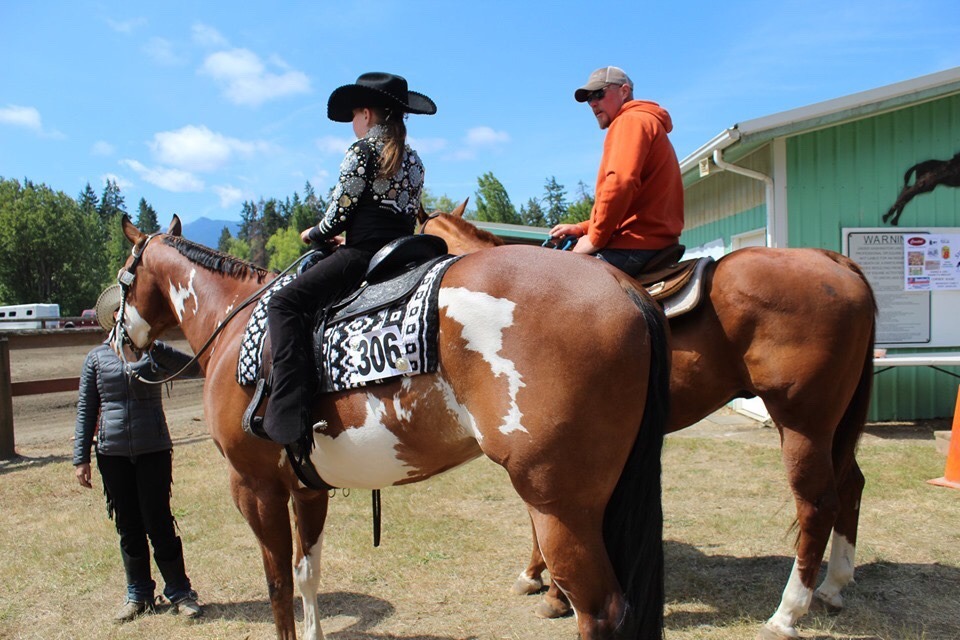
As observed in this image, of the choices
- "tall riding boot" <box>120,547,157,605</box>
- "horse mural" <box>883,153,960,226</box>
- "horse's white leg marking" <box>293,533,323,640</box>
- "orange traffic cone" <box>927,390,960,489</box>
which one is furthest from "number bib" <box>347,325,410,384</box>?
"horse mural" <box>883,153,960,226</box>

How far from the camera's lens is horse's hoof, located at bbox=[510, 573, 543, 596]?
4031mm

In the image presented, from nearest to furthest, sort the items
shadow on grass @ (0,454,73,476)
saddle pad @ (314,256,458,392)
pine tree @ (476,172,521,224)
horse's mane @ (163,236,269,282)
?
saddle pad @ (314,256,458,392)
horse's mane @ (163,236,269,282)
shadow on grass @ (0,454,73,476)
pine tree @ (476,172,521,224)

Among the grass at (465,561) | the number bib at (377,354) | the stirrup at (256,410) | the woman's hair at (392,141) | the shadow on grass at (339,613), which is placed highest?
the woman's hair at (392,141)

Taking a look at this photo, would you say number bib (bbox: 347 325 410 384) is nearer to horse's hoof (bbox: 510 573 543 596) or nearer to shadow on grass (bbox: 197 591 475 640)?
shadow on grass (bbox: 197 591 475 640)

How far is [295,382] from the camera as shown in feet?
8.46

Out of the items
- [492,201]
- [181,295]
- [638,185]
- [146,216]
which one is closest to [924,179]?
[638,185]

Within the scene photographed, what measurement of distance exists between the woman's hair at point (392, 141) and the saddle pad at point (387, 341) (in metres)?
0.48

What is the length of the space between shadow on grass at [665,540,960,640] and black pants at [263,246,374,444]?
95.6 inches

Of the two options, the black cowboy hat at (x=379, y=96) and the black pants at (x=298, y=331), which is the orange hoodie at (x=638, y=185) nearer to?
the black cowboy hat at (x=379, y=96)

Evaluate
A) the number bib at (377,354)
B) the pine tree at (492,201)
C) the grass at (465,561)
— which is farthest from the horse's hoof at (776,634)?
the pine tree at (492,201)

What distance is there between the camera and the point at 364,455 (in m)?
2.62

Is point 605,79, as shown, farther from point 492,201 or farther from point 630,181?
point 492,201

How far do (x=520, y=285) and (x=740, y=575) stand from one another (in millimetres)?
3023

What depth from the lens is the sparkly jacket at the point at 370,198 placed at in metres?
2.76
